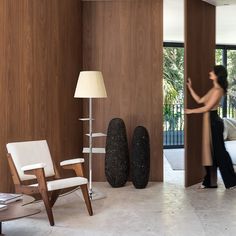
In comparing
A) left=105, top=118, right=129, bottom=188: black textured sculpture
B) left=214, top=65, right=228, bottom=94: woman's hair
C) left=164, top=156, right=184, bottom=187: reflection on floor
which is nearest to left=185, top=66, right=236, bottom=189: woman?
left=214, top=65, right=228, bottom=94: woman's hair

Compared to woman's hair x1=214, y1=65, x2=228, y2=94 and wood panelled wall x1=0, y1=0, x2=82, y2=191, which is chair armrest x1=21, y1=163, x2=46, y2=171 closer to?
wood panelled wall x1=0, y1=0, x2=82, y2=191

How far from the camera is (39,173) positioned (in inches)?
150

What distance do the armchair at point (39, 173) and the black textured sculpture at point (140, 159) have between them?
49.3 inches

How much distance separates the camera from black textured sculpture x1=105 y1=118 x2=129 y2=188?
5516 millimetres

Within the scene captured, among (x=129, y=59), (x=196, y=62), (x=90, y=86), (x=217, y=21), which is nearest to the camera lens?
(x=90, y=86)

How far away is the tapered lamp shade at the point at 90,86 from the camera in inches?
186

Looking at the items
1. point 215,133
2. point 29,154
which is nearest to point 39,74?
point 29,154

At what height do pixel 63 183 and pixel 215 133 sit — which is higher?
pixel 215 133

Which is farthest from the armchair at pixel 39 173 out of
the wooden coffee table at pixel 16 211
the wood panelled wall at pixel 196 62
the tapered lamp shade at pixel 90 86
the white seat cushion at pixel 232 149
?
the white seat cushion at pixel 232 149

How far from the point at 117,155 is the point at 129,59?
1.39 meters

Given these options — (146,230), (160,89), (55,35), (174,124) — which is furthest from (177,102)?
(146,230)

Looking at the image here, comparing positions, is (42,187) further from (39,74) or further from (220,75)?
(220,75)

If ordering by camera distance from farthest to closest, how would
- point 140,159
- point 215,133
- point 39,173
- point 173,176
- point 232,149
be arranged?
point 232,149 < point 173,176 < point 140,159 < point 215,133 < point 39,173

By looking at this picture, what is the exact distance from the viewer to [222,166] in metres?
5.35
